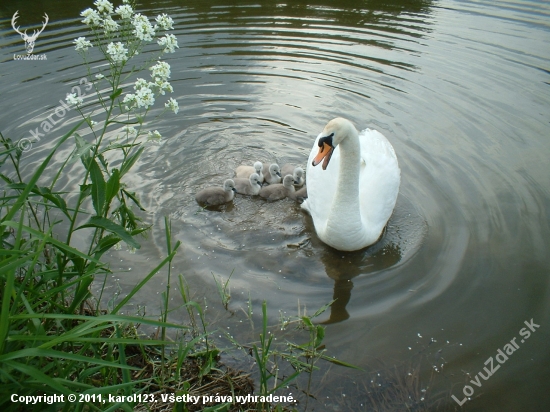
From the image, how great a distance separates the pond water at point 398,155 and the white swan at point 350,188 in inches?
10.7

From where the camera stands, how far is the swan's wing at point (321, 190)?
17.2 feet

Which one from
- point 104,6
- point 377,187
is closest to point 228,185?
point 377,187

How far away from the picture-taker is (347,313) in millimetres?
4391

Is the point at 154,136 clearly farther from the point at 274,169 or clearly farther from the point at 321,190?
the point at 274,169

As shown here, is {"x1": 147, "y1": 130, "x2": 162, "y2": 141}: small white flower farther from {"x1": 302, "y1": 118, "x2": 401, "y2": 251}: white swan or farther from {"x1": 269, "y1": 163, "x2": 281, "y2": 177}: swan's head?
{"x1": 269, "y1": 163, "x2": 281, "y2": 177}: swan's head

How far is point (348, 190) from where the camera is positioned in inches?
187

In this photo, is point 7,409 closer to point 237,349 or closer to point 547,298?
point 237,349

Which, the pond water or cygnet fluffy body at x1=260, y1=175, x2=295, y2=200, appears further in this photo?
cygnet fluffy body at x1=260, y1=175, x2=295, y2=200

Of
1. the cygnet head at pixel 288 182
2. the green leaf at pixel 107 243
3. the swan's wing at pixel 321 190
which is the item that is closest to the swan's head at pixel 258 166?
the cygnet head at pixel 288 182

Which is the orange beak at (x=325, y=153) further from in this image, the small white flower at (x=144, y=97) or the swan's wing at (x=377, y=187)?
the small white flower at (x=144, y=97)

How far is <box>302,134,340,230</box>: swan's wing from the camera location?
17.2ft

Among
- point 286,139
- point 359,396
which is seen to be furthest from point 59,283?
point 286,139

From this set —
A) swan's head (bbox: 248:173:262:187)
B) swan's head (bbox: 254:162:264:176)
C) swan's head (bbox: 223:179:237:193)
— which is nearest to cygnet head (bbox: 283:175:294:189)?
swan's head (bbox: 248:173:262:187)

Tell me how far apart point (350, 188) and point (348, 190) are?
0.09ft
